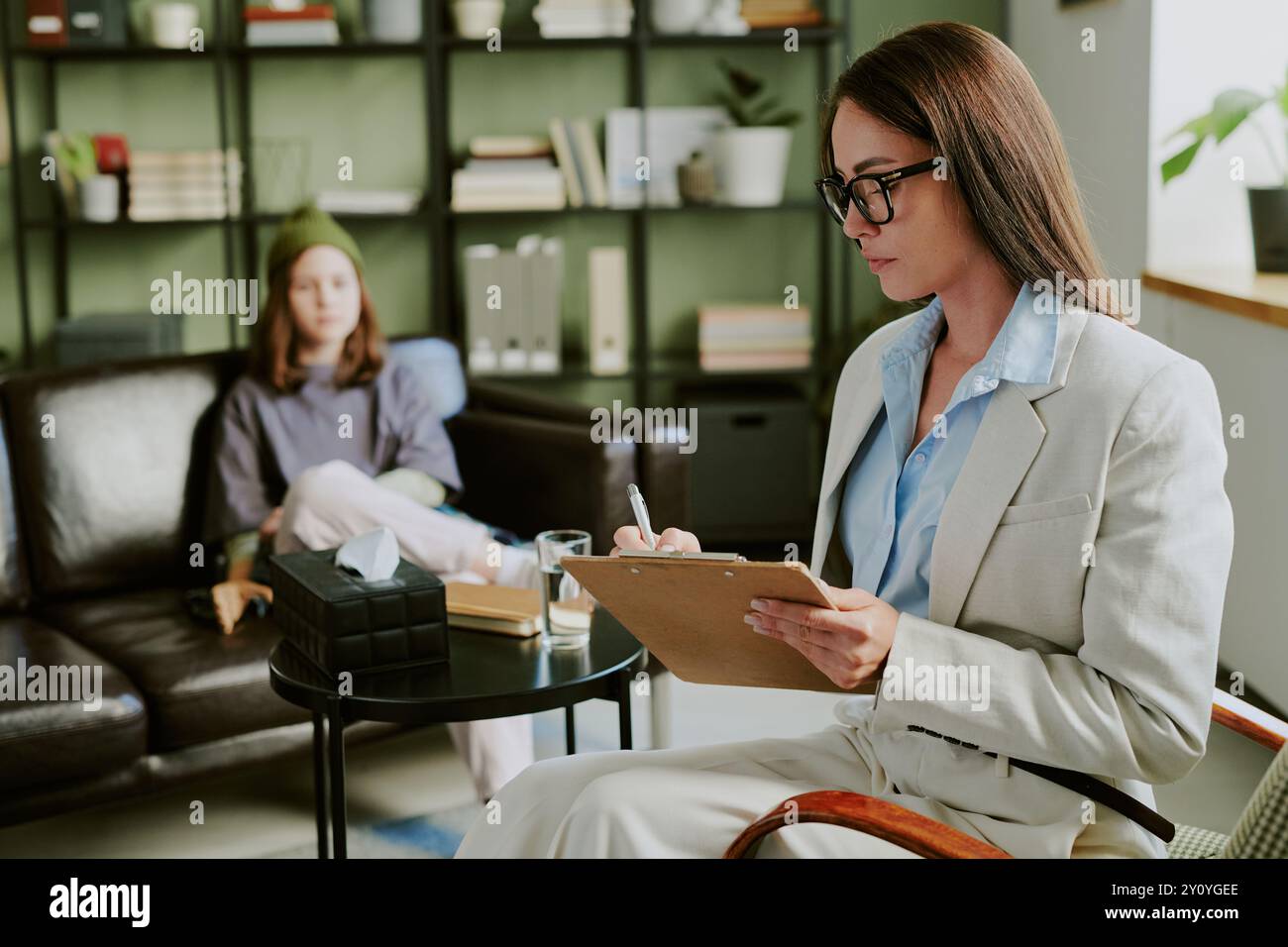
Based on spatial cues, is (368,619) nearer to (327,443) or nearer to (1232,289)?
(327,443)

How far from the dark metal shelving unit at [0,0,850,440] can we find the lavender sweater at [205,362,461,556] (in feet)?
3.59

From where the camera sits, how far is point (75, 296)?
439cm

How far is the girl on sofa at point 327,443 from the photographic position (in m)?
2.60

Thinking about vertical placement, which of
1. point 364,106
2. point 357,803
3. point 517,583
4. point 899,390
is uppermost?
point 364,106

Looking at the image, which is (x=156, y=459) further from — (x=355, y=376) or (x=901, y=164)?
(x=901, y=164)

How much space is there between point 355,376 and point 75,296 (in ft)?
6.26

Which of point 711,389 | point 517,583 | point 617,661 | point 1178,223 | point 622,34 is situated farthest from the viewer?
point 711,389

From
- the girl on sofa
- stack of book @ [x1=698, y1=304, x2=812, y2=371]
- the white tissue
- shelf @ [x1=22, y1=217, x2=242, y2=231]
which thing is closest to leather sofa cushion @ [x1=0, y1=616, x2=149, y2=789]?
the girl on sofa

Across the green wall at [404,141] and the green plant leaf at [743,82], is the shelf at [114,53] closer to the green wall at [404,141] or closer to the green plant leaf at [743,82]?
the green wall at [404,141]

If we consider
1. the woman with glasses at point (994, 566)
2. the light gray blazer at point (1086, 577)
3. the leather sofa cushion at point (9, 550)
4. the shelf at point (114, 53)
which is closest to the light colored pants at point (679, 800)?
the woman with glasses at point (994, 566)

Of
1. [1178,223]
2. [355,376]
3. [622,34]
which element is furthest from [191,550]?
[1178,223]

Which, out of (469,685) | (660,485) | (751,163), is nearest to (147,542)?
(660,485)

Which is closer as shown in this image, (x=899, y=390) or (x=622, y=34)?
(x=899, y=390)

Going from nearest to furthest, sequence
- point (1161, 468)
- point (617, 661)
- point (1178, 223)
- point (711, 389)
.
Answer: point (1161, 468)
point (617, 661)
point (1178, 223)
point (711, 389)
